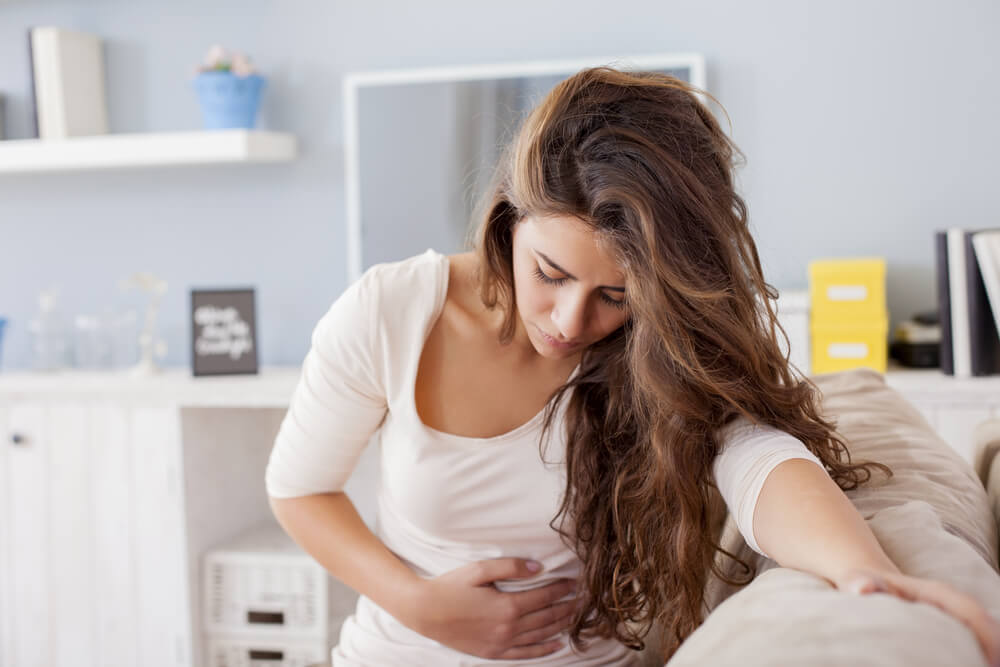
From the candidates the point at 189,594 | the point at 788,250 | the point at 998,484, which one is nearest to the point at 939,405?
the point at 788,250

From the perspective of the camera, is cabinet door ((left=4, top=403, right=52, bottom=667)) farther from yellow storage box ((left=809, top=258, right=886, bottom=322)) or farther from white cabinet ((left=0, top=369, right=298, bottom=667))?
yellow storage box ((left=809, top=258, right=886, bottom=322))

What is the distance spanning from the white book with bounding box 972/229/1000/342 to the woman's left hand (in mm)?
1645

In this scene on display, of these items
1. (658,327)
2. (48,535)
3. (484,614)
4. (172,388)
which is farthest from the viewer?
(48,535)

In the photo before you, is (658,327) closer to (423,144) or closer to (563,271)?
(563,271)

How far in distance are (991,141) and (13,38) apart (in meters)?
2.80

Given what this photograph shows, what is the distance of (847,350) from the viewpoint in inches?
87.7

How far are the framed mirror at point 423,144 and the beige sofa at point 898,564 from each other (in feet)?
4.79

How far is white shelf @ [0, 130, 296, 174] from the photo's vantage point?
2.57 metres

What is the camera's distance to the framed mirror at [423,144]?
252 centimetres

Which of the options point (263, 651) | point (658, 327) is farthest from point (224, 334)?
point (658, 327)

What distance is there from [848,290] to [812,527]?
5.04 ft

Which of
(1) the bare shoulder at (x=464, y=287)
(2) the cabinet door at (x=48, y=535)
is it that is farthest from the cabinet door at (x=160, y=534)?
(1) the bare shoulder at (x=464, y=287)

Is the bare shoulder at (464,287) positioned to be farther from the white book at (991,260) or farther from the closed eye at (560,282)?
the white book at (991,260)

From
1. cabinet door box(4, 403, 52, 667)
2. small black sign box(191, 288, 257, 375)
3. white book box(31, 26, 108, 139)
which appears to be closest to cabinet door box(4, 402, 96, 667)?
cabinet door box(4, 403, 52, 667)
